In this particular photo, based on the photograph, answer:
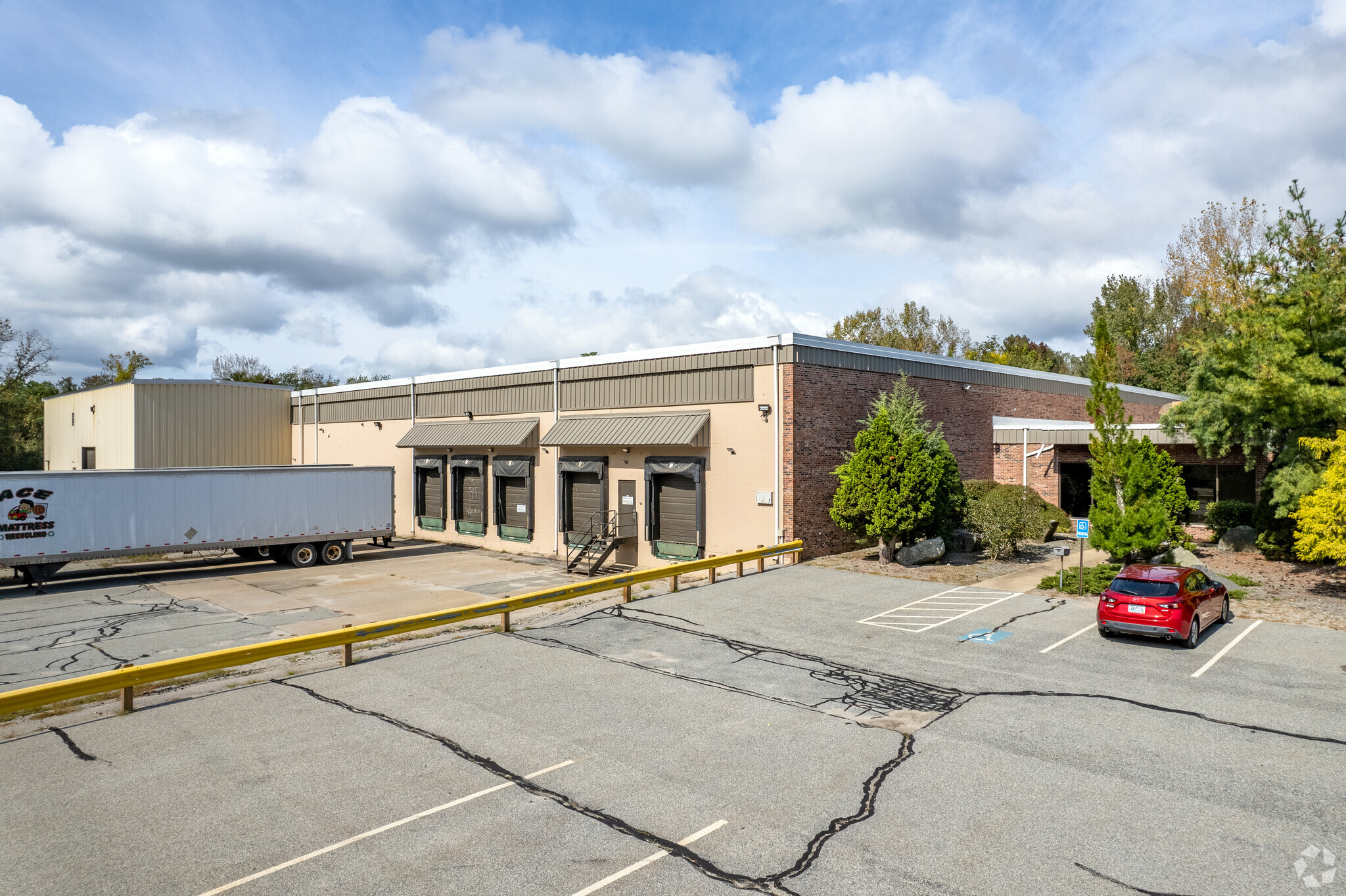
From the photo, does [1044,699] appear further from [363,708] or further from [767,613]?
[363,708]

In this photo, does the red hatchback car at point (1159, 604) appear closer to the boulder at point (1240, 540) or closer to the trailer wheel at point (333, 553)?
the boulder at point (1240, 540)

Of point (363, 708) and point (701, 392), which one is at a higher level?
point (701, 392)

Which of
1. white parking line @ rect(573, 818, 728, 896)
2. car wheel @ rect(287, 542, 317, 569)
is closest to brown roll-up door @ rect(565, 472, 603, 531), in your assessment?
car wheel @ rect(287, 542, 317, 569)

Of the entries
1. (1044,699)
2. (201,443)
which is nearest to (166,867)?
(1044,699)

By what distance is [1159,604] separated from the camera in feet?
46.8

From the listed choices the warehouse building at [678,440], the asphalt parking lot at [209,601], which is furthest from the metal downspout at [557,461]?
the asphalt parking lot at [209,601]

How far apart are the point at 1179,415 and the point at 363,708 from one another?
2552 cm

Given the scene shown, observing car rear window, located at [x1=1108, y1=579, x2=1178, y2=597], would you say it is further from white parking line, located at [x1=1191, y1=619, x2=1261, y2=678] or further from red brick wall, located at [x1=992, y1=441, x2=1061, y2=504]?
red brick wall, located at [x1=992, y1=441, x2=1061, y2=504]

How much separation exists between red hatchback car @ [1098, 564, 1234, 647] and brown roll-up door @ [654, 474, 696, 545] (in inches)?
531

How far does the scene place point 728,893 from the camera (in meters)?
6.41

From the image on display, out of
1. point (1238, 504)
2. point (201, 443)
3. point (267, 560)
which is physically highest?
point (201, 443)

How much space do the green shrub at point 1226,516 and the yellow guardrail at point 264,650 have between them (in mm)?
20444

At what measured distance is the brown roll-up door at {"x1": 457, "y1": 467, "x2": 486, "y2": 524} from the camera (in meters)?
33.7

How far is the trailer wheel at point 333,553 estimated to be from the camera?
2919 cm
